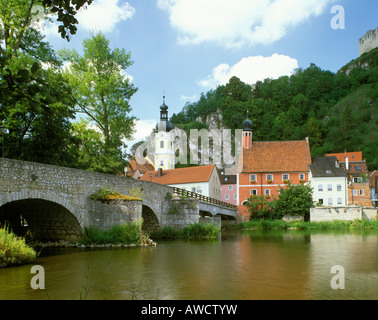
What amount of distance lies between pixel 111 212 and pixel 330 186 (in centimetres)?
3821

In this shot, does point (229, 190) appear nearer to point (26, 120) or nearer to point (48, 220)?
point (26, 120)

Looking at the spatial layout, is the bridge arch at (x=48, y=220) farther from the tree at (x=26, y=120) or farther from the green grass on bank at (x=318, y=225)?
the green grass on bank at (x=318, y=225)

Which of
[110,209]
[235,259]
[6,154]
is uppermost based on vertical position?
[6,154]

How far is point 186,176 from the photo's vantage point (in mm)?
57250

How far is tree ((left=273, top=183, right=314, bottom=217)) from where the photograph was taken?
44500mm

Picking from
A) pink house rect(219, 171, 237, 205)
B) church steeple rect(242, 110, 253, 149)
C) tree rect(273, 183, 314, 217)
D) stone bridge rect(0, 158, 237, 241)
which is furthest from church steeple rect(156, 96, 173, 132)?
stone bridge rect(0, 158, 237, 241)

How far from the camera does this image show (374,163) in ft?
234

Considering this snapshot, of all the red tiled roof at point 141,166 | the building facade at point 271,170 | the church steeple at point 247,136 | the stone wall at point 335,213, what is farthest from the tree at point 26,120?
the red tiled roof at point 141,166

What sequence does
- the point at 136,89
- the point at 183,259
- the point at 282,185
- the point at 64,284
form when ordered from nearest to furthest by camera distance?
1. the point at 64,284
2. the point at 183,259
3. the point at 136,89
4. the point at 282,185

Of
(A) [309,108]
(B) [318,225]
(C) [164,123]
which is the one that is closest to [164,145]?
(C) [164,123]

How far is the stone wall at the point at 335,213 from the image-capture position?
44.4 meters

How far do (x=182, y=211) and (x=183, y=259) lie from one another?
1287cm
